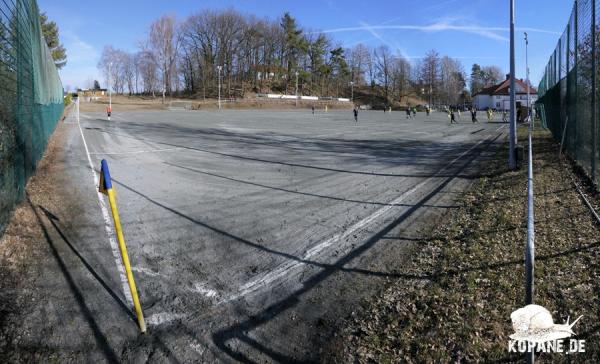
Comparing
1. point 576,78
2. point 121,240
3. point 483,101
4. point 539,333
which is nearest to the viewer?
point 539,333

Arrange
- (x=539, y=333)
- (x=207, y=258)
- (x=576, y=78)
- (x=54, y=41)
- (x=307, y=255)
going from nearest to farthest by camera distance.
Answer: (x=539, y=333) → (x=207, y=258) → (x=307, y=255) → (x=576, y=78) → (x=54, y=41)

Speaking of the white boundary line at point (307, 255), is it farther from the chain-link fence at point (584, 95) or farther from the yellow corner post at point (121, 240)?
the chain-link fence at point (584, 95)

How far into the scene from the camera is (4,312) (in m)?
3.99

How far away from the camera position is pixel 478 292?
172 inches

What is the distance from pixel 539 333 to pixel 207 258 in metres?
3.91

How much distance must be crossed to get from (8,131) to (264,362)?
6.32 m

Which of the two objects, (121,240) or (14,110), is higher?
(14,110)

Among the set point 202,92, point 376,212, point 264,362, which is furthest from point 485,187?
point 202,92

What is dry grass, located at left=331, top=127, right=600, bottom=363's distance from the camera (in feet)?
11.4

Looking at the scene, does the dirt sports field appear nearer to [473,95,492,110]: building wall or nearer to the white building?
the white building

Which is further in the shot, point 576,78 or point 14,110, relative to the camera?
point 576,78

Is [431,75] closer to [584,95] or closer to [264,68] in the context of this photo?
[264,68]

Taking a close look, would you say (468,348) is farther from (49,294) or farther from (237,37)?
(237,37)

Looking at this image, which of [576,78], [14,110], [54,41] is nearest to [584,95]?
[576,78]
